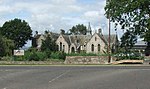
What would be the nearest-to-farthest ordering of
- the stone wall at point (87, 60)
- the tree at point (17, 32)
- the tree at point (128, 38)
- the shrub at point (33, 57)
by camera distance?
the stone wall at point (87, 60), the shrub at point (33, 57), the tree at point (128, 38), the tree at point (17, 32)

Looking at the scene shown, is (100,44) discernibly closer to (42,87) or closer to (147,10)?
(147,10)

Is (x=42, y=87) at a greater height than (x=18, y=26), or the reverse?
(x=18, y=26)

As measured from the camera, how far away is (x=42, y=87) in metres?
19.0

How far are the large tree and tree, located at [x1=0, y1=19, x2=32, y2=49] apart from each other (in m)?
70.9

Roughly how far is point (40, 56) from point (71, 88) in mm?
46305

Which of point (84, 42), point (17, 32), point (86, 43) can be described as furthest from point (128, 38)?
point (17, 32)

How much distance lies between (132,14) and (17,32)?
7558 cm

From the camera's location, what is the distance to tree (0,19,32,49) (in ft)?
452

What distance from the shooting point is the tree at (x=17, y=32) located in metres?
138

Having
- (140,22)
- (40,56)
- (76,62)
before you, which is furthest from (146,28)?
(40,56)

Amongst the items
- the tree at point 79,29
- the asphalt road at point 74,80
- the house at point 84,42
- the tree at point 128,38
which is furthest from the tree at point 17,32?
the asphalt road at point 74,80

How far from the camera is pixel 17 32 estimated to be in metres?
138

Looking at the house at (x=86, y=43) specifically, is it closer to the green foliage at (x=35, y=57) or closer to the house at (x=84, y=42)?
the house at (x=84, y=42)

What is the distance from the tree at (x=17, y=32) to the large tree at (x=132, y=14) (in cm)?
7094
